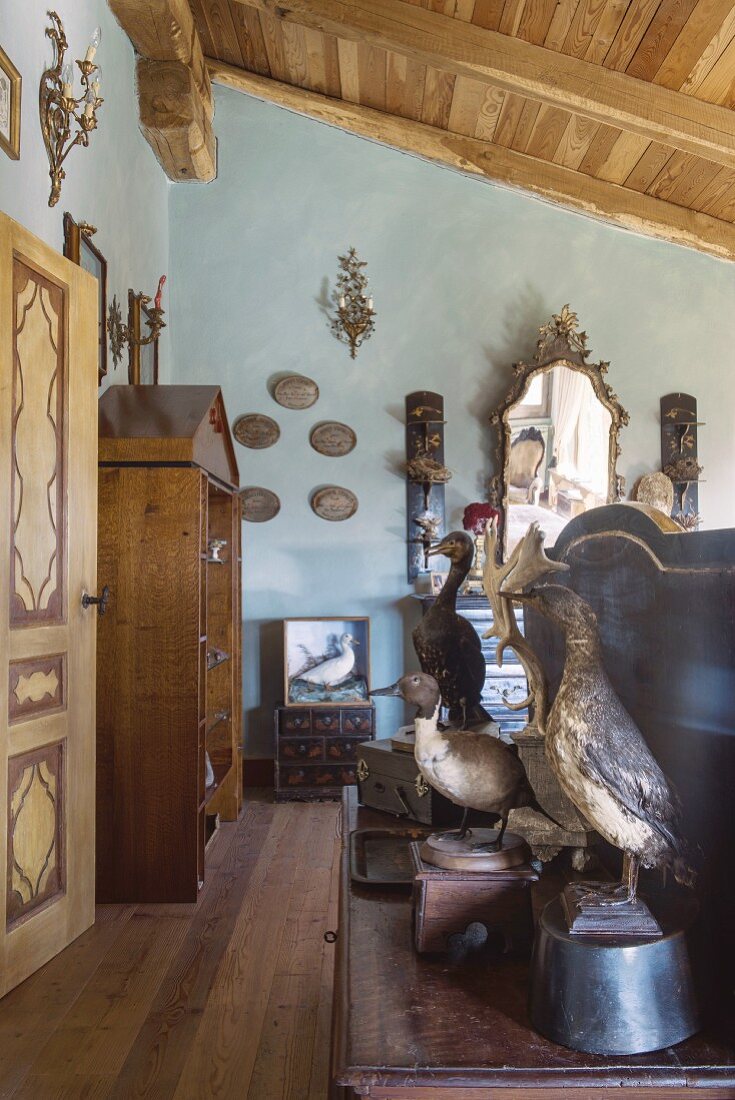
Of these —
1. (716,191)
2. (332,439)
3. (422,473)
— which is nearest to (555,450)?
(422,473)

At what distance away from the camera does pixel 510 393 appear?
5461 mm

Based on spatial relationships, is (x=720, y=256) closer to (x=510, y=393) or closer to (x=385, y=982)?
(x=510, y=393)

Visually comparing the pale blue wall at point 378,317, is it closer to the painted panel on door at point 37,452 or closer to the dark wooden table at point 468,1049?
the painted panel on door at point 37,452

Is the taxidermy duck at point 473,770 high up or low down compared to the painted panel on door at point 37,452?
down

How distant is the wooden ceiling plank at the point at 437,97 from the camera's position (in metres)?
4.75

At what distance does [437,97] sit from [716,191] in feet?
5.95

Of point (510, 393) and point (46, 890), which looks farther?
point (510, 393)

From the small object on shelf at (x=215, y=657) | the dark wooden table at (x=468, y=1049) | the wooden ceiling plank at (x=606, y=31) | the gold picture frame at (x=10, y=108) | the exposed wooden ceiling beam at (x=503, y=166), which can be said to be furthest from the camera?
the exposed wooden ceiling beam at (x=503, y=166)

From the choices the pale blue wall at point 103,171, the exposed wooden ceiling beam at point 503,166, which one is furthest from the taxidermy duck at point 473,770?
the exposed wooden ceiling beam at point 503,166

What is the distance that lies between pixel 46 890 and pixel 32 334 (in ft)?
6.05

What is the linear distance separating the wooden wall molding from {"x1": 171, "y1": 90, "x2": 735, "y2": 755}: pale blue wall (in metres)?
0.51

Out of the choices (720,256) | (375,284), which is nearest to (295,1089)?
(375,284)

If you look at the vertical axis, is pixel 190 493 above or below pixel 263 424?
below

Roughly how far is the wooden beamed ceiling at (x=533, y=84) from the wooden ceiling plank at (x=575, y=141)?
0.04 feet
